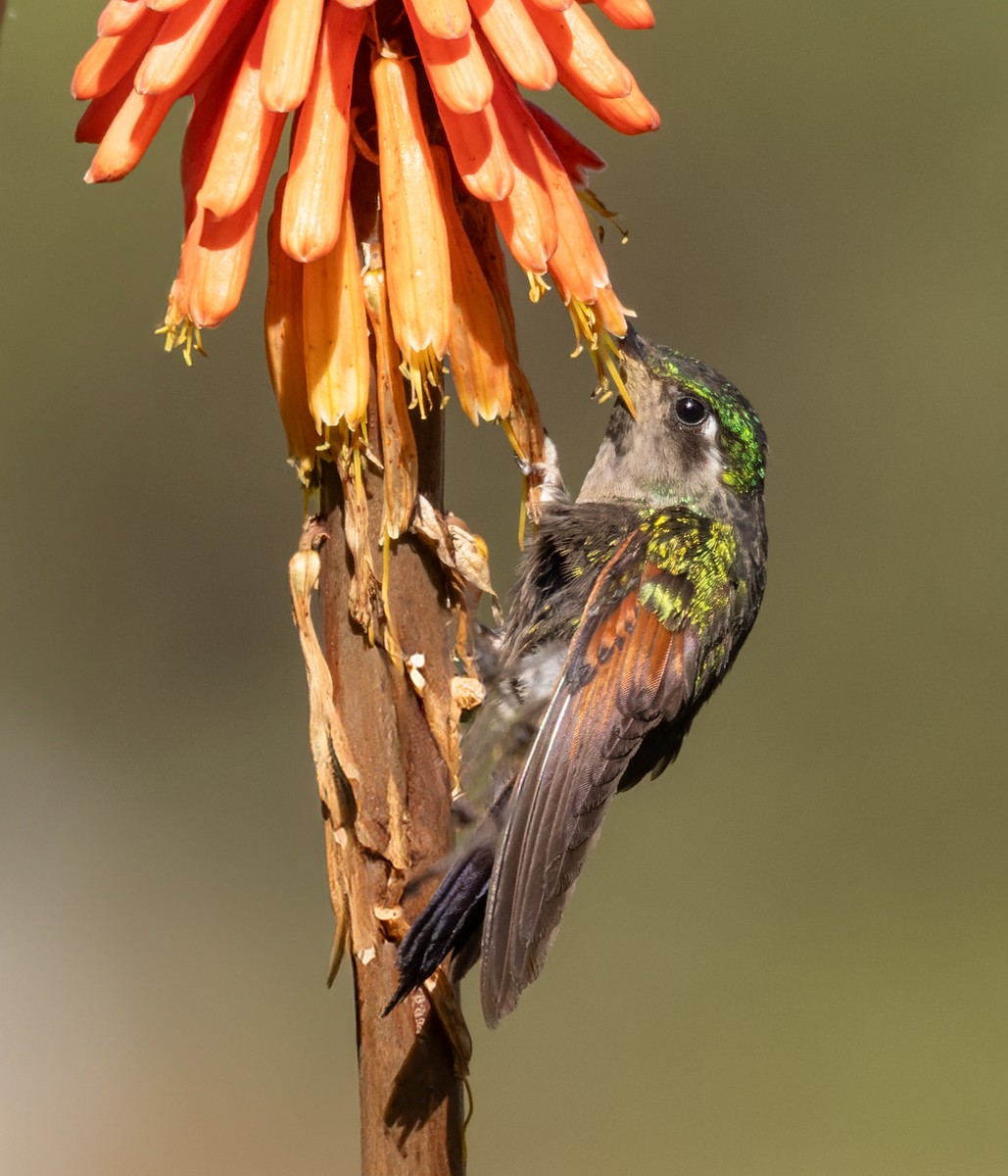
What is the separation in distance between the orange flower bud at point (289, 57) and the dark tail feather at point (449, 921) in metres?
1.20

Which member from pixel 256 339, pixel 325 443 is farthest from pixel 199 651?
pixel 325 443

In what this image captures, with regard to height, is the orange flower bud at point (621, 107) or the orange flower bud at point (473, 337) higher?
the orange flower bud at point (621, 107)

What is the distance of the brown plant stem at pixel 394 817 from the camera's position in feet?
6.62

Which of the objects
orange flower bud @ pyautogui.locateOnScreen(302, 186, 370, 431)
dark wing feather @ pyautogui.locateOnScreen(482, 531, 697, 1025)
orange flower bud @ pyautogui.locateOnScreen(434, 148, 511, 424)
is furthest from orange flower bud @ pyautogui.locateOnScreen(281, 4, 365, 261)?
dark wing feather @ pyautogui.locateOnScreen(482, 531, 697, 1025)

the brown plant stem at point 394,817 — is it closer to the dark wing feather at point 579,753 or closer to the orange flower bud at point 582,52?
the dark wing feather at point 579,753

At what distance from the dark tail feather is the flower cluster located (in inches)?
29.8

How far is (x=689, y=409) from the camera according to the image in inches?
150

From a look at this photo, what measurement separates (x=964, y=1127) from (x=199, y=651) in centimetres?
554

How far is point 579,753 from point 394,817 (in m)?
1.03

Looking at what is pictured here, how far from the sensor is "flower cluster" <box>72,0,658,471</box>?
1899mm

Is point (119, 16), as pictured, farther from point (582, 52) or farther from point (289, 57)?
point (582, 52)

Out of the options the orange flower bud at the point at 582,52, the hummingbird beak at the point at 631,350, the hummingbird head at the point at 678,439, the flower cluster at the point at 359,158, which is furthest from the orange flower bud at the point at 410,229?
the hummingbird head at the point at 678,439

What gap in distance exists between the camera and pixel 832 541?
8961mm

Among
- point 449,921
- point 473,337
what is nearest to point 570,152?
point 473,337
